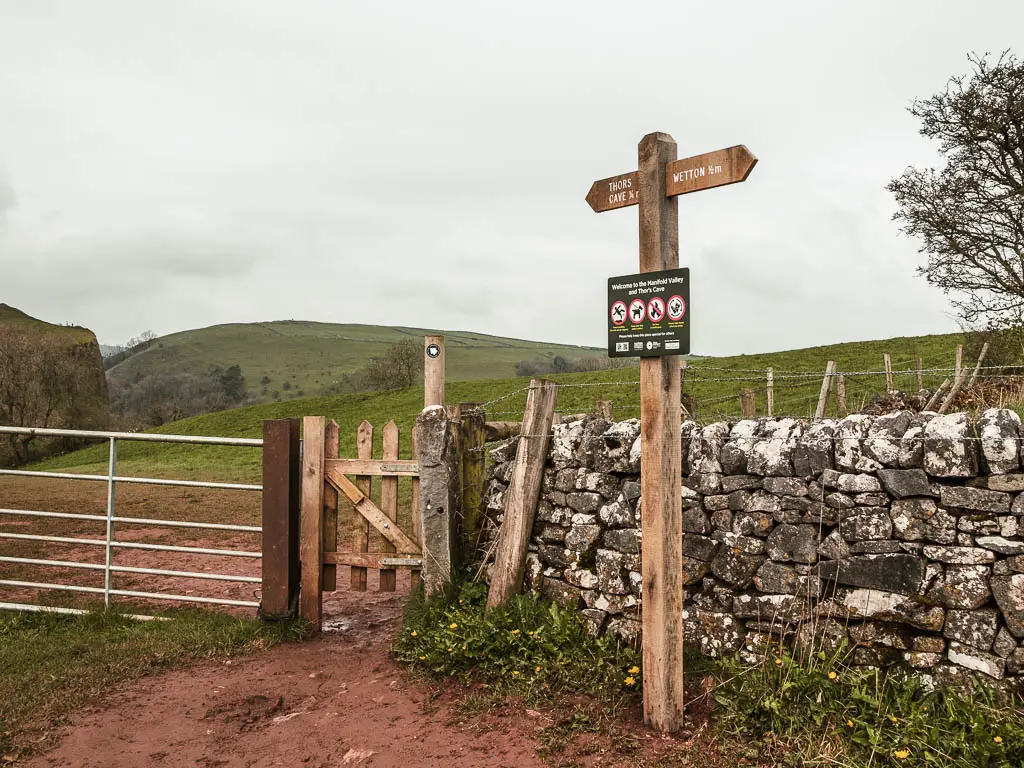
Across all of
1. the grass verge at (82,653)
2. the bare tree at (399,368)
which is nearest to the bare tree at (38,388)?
the bare tree at (399,368)

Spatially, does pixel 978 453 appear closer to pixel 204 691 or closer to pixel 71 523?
pixel 204 691

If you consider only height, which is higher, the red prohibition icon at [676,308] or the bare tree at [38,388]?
the bare tree at [38,388]

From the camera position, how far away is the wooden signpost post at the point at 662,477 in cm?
408

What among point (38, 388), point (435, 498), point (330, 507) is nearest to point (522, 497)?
point (435, 498)

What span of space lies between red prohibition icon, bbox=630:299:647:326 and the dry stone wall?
1194 millimetres

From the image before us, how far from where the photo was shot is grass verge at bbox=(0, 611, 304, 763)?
4488 millimetres

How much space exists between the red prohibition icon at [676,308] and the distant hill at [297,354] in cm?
7252

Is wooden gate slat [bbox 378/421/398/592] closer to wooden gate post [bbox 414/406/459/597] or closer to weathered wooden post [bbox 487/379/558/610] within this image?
wooden gate post [bbox 414/406/459/597]

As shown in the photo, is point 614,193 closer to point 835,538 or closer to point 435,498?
point 835,538

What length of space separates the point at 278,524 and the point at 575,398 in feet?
66.2

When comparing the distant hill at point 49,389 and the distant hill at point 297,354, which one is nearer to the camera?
the distant hill at point 49,389

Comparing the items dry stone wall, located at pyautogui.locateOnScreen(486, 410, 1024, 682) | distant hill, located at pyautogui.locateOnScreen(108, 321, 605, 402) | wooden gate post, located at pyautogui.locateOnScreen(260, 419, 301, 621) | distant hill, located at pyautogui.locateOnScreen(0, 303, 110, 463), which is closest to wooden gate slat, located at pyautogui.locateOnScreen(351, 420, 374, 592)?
wooden gate post, located at pyautogui.locateOnScreen(260, 419, 301, 621)

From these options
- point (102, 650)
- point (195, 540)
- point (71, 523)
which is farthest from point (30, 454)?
point (102, 650)

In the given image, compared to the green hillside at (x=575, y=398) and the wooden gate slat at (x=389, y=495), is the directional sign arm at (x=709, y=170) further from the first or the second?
the green hillside at (x=575, y=398)
